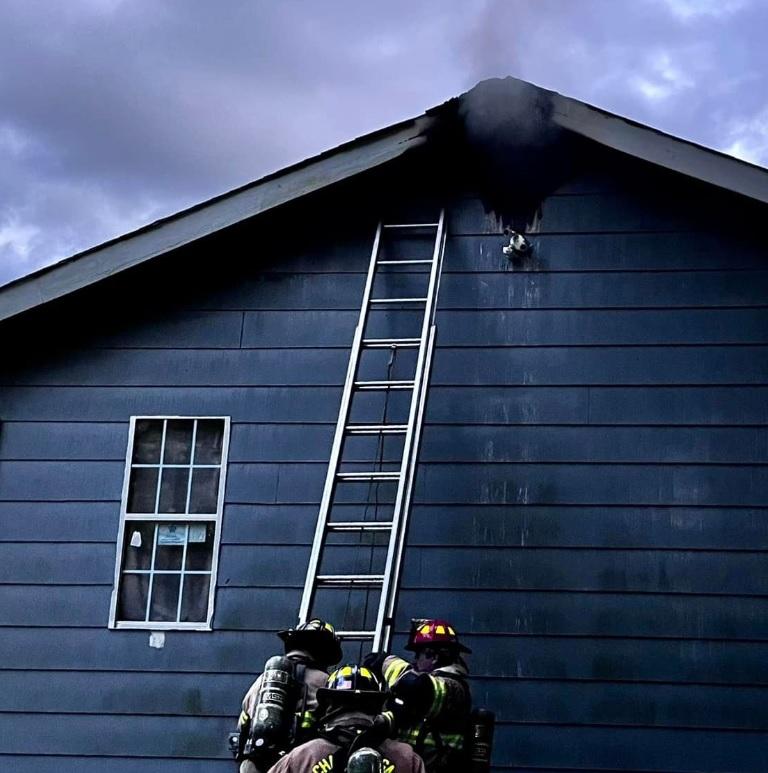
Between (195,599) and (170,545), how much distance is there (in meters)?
0.44

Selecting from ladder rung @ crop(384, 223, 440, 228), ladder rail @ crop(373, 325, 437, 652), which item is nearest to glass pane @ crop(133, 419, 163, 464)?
ladder rail @ crop(373, 325, 437, 652)

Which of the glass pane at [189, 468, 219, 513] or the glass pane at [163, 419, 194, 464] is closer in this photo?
the glass pane at [189, 468, 219, 513]

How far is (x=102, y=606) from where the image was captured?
11180 millimetres

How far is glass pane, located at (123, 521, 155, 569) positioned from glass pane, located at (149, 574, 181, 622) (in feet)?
0.52

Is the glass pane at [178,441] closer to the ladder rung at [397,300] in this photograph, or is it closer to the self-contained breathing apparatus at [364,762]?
the ladder rung at [397,300]

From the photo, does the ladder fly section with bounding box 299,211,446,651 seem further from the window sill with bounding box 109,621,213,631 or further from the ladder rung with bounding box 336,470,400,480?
the window sill with bounding box 109,621,213,631

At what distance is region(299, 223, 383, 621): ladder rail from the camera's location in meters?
9.54

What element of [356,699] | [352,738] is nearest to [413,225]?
[356,699]

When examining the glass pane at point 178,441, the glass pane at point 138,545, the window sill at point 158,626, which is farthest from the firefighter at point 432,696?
the glass pane at point 178,441

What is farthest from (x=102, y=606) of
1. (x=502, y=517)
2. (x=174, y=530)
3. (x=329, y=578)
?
(x=502, y=517)

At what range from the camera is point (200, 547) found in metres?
11.2

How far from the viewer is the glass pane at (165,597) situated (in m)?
11.2

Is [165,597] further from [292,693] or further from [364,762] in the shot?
[364,762]

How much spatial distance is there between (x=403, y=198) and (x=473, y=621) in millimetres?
3258
